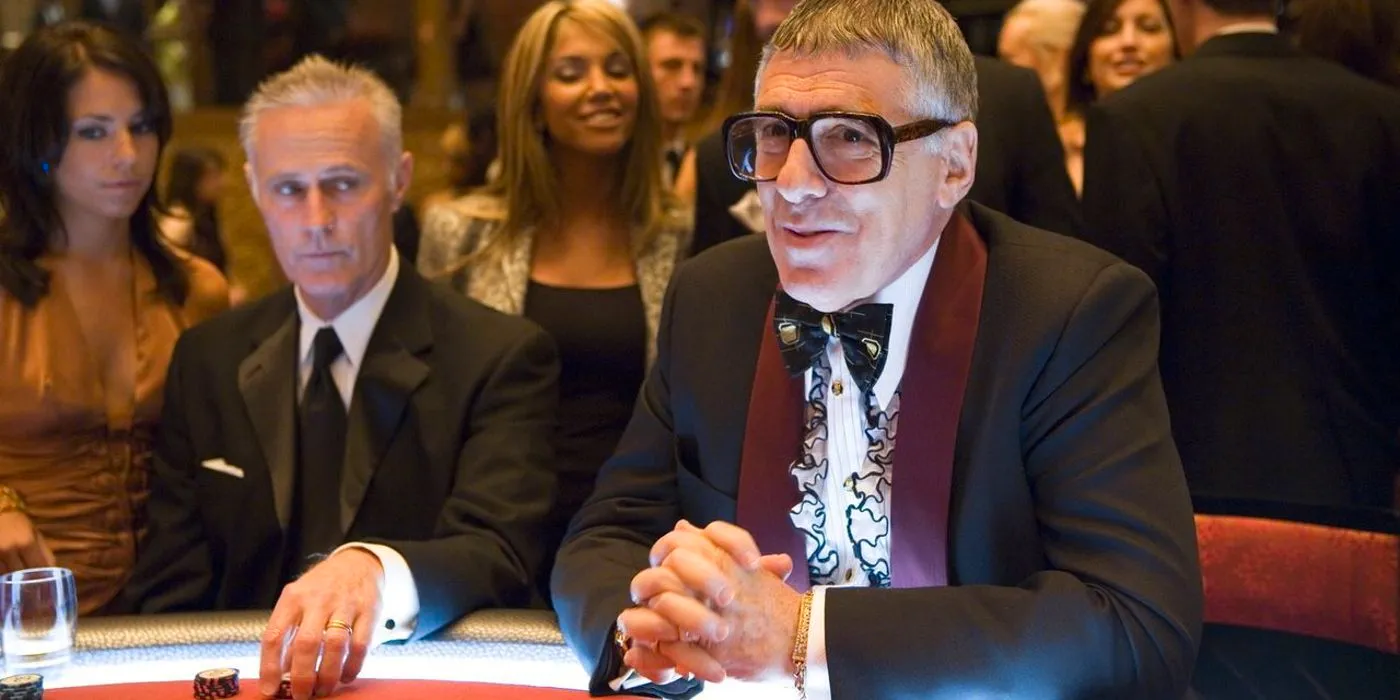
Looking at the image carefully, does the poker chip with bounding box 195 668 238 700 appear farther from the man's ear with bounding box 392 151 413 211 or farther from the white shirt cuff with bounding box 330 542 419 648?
the man's ear with bounding box 392 151 413 211

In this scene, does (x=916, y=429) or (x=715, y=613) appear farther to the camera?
(x=916, y=429)

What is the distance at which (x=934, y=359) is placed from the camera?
1834 mm

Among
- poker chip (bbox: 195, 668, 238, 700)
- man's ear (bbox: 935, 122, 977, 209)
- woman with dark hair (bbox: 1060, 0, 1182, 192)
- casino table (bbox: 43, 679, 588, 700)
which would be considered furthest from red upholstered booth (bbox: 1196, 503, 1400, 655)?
woman with dark hair (bbox: 1060, 0, 1182, 192)

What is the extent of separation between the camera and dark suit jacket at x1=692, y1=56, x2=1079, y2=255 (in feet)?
9.45

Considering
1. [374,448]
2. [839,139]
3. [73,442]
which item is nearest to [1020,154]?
[839,139]

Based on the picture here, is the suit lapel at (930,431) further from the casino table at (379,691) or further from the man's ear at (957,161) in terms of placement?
the casino table at (379,691)

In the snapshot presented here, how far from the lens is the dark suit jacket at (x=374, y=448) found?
2455 millimetres

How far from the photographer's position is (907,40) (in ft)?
5.81

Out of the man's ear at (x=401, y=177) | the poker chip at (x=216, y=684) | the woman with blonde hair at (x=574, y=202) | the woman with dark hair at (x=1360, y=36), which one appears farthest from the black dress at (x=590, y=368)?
the woman with dark hair at (x=1360, y=36)

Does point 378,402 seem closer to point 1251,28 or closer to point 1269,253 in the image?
point 1269,253

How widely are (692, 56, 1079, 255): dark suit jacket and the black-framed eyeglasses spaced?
43.0 inches

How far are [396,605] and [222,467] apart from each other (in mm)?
777

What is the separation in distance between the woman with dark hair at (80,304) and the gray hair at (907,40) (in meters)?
1.50

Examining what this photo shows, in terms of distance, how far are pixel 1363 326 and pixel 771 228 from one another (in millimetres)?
1731
